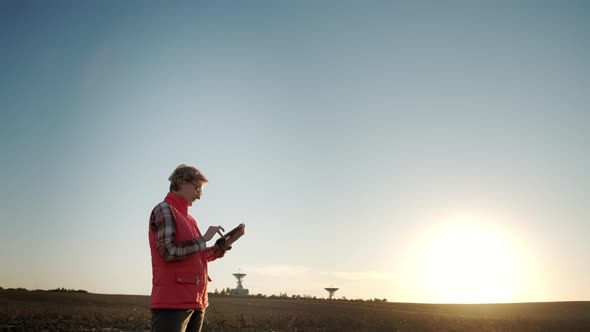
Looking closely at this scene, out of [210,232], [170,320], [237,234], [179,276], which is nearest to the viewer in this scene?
[170,320]

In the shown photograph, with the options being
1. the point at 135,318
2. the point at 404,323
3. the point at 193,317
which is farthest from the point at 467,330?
the point at 193,317

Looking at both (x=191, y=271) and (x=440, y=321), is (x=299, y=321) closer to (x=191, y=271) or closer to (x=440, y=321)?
(x=440, y=321)

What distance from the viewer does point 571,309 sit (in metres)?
43.1

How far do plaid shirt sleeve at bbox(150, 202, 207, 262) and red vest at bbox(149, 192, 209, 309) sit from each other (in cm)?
6

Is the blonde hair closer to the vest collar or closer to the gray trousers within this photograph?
the vest collar

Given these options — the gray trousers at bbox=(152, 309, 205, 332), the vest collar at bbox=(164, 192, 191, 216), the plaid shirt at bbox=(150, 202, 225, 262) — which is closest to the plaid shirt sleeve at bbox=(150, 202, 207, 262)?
the plaid shirt at bbox=(150, 202, 225, 262)

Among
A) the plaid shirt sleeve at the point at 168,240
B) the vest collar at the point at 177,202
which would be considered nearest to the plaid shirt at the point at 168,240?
the plaid shirt sleeve at the point at 168,240

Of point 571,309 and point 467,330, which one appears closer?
point 467,330

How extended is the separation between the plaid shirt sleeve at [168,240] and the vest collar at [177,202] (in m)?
0.14

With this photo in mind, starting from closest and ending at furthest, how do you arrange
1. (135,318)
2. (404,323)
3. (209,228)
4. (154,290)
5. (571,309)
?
1. (154,290)
2. (209,228)
3. (135,318)
4. (404,323)
5. (571,309)

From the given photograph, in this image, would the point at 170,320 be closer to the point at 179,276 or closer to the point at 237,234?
the point at 179,276

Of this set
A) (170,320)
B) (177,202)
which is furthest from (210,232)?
(170,320)

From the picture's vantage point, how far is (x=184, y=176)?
459cm

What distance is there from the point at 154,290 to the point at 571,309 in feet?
154
